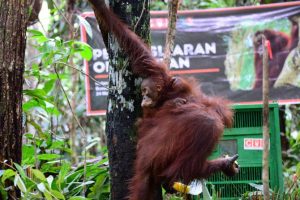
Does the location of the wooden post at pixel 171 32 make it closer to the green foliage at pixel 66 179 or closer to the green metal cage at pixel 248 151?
the green metal cage at pixel 248 151

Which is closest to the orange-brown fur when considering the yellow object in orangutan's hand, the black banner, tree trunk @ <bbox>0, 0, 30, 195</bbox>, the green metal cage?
the yellow object in orangutan's hand

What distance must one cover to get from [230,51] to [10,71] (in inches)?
143

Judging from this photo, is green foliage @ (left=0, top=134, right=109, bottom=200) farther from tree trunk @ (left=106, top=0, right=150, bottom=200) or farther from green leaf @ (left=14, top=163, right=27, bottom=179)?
tree trunk @ (left=106, top=0, right=150, bottom=200)

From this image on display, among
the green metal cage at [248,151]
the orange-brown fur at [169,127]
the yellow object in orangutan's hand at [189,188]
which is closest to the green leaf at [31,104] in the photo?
the orange-brown fur at [169,127]

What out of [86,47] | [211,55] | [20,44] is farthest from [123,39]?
[211,55]

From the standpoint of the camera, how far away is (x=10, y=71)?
3.00 metres

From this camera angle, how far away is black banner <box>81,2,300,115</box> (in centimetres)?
601

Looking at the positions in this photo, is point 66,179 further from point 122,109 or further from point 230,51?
point 230,51

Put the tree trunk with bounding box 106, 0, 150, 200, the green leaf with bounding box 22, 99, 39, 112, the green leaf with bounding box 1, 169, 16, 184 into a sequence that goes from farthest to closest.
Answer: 1. the green leaf with bounding box 22, 99, 39, 112
2. the tree trunk with bounding box 106, 0, 150, 200
3. the green leaf with bounding box 1, 169, 16, 184

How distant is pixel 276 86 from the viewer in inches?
236

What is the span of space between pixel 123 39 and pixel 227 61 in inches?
136

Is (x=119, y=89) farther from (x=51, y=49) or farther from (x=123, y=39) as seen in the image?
(x=51, y=49)

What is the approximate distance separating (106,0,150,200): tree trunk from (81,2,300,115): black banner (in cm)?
303

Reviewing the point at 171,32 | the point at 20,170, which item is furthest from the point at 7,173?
the point at 171,32
